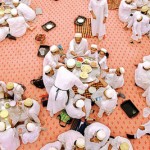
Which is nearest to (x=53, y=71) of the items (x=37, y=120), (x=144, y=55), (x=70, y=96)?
(x=70, y=96)

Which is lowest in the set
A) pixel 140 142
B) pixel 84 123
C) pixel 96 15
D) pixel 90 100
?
pixel 140 142

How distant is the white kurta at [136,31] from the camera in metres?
7.68

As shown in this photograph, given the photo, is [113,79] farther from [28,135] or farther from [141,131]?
[28,135]

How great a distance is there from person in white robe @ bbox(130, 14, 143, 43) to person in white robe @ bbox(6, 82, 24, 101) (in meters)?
3.43

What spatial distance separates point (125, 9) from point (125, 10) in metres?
0.03

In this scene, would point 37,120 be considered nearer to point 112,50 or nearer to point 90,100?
point 90,100

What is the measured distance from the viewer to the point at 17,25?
7699mm

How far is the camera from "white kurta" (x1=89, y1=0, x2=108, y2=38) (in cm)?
728

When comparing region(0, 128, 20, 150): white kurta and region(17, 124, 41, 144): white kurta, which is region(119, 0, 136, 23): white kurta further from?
region(0, 128, 20, 150): white kurta

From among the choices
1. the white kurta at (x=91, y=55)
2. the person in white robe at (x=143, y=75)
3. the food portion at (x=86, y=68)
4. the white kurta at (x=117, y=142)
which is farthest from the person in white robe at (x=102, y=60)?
the white kurta at (x=117, y=142)

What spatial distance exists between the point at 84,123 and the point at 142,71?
1800 millimetres

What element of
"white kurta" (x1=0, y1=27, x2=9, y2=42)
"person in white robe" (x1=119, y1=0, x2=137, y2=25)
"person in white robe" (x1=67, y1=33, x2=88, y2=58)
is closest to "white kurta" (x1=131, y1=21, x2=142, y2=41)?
"person in white robe" (x1=119, y1=0, x2=137, y2=25)

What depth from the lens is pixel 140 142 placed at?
6051 millimetres

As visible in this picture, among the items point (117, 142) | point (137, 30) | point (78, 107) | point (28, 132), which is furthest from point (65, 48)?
point (117, 142)
